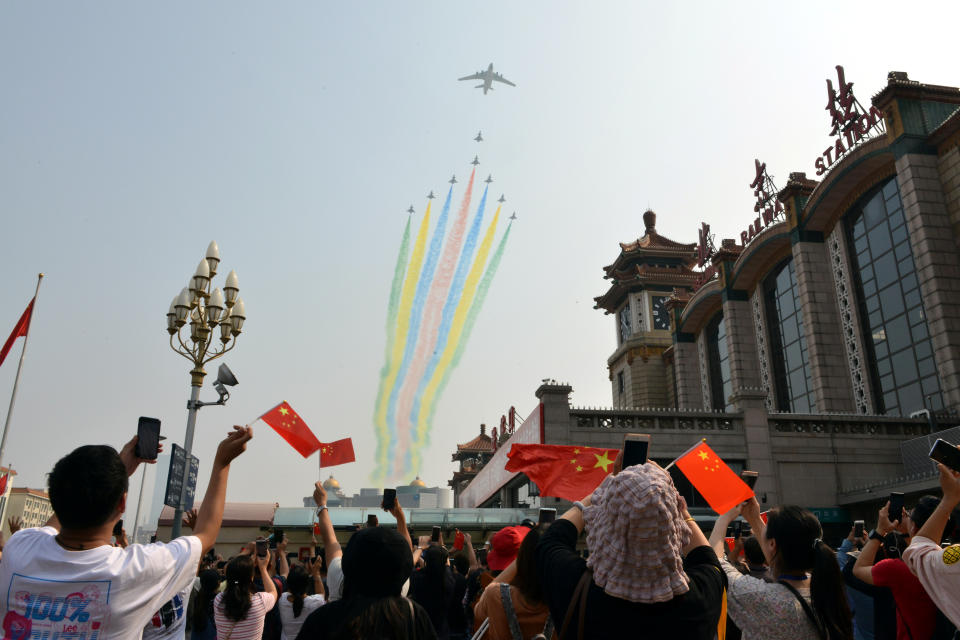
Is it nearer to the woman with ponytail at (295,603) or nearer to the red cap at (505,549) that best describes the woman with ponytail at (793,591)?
the red cap at (505,549)

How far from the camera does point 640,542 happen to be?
105 inches

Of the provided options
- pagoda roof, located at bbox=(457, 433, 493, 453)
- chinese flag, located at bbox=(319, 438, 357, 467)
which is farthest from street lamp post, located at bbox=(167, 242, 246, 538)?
pagoda roof, located at bbox=(457, 433, 493, 453)

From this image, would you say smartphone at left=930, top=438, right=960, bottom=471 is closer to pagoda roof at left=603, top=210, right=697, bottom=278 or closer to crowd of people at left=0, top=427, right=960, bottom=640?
crowd of people at left=0, top=427, right=960, bottom=640

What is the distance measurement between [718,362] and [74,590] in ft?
152

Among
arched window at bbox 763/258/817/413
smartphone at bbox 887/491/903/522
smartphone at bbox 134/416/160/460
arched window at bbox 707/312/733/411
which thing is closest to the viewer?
smartphone at bbox 134/416/160/460

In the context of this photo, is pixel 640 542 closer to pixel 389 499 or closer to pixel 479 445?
pixel 389 499

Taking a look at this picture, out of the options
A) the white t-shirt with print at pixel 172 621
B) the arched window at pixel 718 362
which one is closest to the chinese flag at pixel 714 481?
the white t-shirt with print at pixel 172 621

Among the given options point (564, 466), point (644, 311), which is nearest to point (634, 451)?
point (564, 466)

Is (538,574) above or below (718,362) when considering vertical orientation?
below

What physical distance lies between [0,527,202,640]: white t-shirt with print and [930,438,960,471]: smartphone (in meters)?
3.84

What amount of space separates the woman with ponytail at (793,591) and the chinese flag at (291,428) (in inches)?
287

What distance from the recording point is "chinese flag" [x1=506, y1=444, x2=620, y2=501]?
11117mm

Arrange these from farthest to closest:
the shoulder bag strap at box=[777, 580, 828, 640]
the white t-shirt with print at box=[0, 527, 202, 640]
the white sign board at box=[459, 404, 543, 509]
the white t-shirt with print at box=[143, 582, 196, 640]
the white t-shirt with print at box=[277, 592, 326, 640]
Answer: the white sign board at box=[459, 404, 543, 509] → the white t-shirt with print at box=[277, 592, 326, 640] → the white t-shirt with print at box=[143, 582, 196, 640] → the shoulder bag strap at box=[777, 580, 828, 640] → the white t-shirt with print at box=[0, 527, 202, 640]

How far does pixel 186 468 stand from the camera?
13031mm
